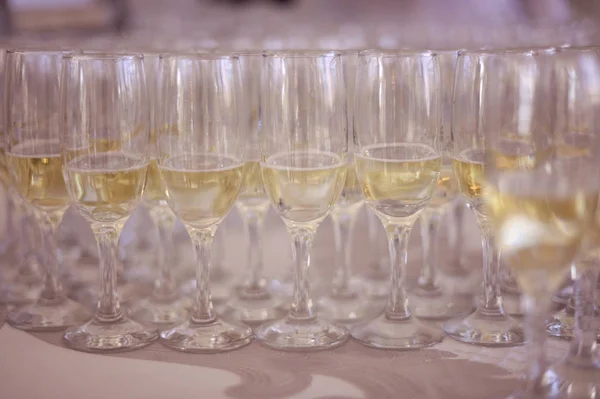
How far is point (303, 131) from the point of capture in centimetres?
104

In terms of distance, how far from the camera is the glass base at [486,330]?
1.08 metres

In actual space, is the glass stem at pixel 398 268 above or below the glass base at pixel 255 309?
above

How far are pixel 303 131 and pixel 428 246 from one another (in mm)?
385

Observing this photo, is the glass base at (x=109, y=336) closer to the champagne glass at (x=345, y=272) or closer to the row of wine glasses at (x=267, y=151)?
the row of wine glasses at (x=267, y=151)

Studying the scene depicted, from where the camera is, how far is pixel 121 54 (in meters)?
1.07

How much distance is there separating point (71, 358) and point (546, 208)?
562 mm

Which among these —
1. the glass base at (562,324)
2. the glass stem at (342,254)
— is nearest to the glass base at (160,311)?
the glass stem at (342,254)

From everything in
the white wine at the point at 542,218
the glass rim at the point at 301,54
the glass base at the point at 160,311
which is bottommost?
the glass base at the point at 160,311

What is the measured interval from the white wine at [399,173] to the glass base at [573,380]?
0.25 meters

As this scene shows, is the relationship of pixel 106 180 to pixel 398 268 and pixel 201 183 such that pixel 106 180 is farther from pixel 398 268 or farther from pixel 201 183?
pixel 398 268

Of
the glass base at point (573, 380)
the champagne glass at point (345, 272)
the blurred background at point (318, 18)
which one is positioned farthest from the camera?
the blurred background at point (318, 18)

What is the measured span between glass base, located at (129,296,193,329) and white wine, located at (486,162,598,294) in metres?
0.52

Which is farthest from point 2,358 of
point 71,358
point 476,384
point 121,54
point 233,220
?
point 233,220

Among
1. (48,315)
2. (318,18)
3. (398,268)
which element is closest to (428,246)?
(398,268)
